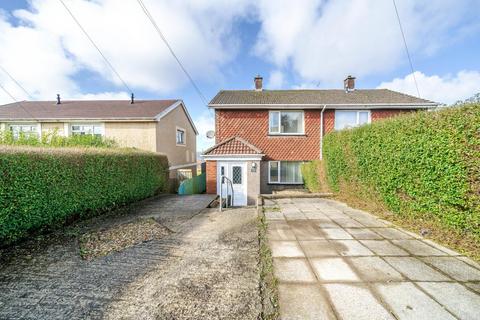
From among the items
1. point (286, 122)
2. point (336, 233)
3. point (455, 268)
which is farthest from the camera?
point (286, 122)

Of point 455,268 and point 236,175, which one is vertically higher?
point 236,175

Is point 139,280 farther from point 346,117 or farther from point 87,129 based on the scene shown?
point 87,129

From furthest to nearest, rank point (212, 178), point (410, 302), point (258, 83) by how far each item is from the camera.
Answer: point (258, 83), point (212, 178), point (410, 302)

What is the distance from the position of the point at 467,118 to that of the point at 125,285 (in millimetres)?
6109

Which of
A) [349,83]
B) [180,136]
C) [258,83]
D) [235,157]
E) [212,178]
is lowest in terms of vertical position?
[212,178]

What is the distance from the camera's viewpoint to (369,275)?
8.86 ft

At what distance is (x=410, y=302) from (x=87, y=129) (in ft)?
55.6

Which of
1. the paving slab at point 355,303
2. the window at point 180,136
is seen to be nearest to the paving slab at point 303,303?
the paving slab at point 355,303

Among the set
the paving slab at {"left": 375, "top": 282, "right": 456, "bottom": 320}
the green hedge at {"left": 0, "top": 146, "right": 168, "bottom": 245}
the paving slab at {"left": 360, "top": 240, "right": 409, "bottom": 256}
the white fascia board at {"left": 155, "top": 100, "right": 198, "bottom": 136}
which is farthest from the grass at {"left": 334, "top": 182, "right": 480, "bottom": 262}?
the white fascia board at {"left": 155, "top": 100, "right": 198, "bottom": 136}

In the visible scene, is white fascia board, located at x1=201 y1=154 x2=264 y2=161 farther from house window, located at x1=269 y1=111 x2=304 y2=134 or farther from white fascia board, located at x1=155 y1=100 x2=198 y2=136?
white fascia board, located at x1=155 y1=100 x2=198 y2=136

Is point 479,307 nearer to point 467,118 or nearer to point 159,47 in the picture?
point 467,118

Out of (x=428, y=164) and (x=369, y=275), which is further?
(x=428, y=164)

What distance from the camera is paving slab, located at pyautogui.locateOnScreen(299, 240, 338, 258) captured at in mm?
3354

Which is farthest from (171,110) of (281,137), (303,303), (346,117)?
(303,303)
